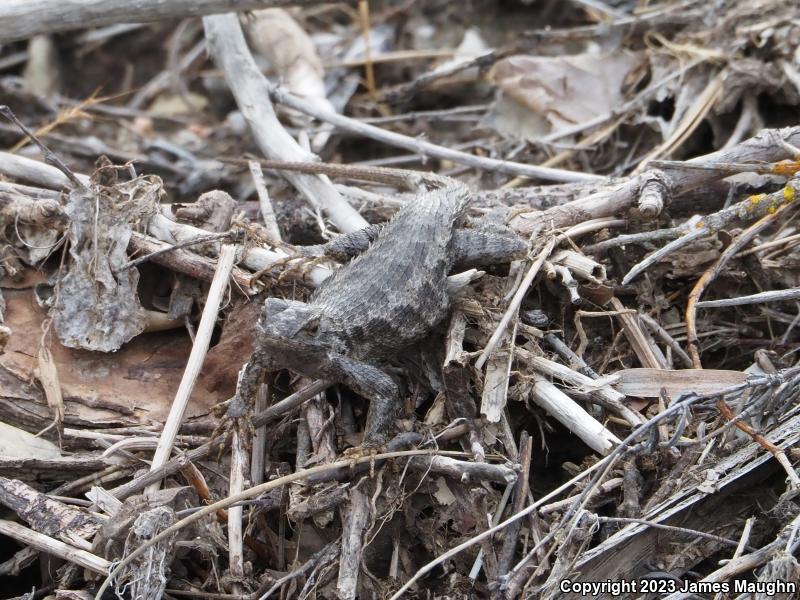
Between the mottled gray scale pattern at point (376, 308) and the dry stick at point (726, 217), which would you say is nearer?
the mottled gray scale pattern at point (376, 308)

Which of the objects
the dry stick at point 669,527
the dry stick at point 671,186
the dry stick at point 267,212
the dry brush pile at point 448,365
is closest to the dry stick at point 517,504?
the dry brush pile at point 448,365

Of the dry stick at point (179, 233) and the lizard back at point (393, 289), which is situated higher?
the dry stick at point (179, 233)

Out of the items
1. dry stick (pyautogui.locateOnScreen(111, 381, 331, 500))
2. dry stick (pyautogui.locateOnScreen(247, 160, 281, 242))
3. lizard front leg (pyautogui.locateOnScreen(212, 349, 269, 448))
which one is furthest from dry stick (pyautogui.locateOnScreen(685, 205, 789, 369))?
dry stick (pyautogui.locateOnScreen(247, 160, 281, 242))

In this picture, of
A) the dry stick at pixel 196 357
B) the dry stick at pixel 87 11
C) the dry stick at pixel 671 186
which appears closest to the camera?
the dry stick at pixel 196 357

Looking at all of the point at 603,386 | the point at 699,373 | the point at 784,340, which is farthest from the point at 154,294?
the point at 784,340

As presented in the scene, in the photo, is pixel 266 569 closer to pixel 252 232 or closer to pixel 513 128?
pixel 252 232

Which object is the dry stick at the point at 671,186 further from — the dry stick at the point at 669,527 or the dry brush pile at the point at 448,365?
the dry stick at the point at 669,527
